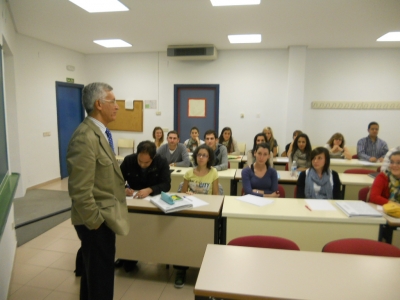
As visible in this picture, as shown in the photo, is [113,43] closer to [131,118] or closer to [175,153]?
[131,118]

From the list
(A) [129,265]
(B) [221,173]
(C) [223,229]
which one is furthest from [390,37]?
(A) [129,265]

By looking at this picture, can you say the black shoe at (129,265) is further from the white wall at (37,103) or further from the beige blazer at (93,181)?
the white wall at (37,103)

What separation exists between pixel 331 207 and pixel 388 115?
517 centimetres

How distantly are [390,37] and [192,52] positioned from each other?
3.98m

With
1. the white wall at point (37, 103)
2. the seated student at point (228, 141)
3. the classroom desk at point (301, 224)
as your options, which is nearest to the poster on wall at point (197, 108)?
the seated student at point (228, 141)

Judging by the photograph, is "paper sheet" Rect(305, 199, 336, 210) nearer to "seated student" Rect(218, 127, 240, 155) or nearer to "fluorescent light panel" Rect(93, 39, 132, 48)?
"seated student" Rect(218, 127, 240, 155)

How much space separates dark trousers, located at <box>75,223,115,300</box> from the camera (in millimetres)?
1709

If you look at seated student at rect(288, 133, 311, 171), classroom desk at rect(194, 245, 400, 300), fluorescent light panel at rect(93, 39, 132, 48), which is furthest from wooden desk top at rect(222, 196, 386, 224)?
fluorescent light panel at rect(93, 39, 132, 48)

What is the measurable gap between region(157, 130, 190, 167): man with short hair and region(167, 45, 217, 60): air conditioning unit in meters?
2.56

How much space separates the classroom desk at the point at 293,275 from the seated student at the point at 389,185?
1219 millimetres

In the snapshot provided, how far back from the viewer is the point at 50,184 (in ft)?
20.0

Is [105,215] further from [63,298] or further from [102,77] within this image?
[102,77]

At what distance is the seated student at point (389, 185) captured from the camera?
2598 millimetres

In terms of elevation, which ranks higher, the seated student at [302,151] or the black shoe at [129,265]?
the seated student at [302,151]
